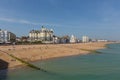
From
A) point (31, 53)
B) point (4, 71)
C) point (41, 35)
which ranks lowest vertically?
point (4, 71)

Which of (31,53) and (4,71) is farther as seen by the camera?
(31,53)

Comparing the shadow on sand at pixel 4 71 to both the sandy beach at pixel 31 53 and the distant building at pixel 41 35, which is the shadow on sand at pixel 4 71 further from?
the distant building at pixel 41 35

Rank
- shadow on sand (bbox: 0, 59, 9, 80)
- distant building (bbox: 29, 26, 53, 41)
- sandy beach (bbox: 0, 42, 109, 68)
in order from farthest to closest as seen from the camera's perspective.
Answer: distant building (bbox: 29, 26, 53, 41) < sandy beach (bbox: 0, 42, 109, 68) < shadow on sand (bbox: 0, 59, 9, 80)

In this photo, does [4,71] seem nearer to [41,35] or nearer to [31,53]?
[31,53]

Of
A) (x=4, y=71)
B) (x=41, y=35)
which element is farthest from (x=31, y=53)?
(x=41, y=35)

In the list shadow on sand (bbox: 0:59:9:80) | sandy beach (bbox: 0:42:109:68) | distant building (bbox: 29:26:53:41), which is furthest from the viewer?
distant building (bbox: 29:26:53:41)

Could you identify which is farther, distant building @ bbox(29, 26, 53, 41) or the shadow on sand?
distant building @ bbox(29, 26, 53, 41)

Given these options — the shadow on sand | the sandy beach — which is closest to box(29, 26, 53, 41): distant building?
the sandy beach

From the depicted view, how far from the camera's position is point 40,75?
32.8 metres

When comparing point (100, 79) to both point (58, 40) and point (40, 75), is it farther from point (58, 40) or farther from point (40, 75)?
point (58, 40)

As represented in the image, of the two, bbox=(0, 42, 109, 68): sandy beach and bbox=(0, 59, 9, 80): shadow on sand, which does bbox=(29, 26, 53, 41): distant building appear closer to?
bbox=(0, 42, 109, 68): sandy beach

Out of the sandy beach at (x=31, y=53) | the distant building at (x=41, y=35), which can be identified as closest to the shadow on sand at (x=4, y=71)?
the sandy beach at (x=31, y=53)

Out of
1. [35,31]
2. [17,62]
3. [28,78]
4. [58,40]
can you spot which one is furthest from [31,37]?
[28,78]

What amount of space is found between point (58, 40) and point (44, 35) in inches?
617
